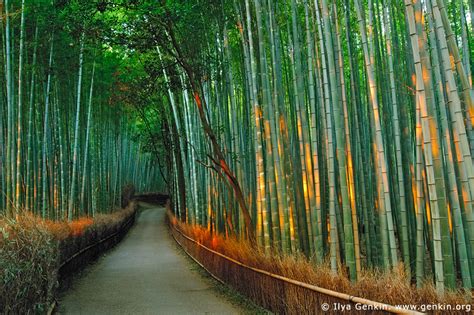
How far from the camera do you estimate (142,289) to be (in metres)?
6.54

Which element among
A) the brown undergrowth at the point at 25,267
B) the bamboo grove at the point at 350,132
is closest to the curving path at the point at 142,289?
the brown undergrowth at the point at 25,267

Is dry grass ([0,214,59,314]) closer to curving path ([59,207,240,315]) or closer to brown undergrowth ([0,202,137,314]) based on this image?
brown undergrowth ([0,202,137,314])

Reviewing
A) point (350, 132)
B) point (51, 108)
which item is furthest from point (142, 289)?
point (51, 108)

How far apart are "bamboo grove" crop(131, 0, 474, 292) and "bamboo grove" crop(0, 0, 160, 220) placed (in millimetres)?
1993

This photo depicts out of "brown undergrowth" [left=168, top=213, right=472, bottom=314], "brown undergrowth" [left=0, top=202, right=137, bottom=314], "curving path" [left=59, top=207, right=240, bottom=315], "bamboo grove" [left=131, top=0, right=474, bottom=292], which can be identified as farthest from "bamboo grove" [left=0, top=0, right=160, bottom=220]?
"brown undergrowth" [left=168, top=213, right=472, bottom=314]

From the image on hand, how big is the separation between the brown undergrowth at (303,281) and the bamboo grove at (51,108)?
101 inches

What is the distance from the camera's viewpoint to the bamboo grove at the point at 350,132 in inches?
120

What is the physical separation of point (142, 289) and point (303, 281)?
3.17m

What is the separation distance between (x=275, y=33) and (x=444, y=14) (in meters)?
2.49

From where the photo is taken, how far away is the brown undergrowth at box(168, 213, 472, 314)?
2729mm

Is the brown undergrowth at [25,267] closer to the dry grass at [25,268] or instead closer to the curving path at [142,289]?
the dry grass at [25,268]

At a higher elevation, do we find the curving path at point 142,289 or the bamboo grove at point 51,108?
the bamboo grove at point 51,108

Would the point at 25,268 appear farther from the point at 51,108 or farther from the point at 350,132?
the point at 51,108

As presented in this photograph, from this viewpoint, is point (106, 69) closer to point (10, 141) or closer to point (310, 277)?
point (10, 141)
